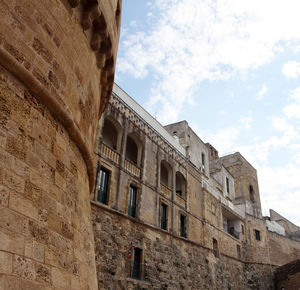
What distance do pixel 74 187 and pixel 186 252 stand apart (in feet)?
43.2

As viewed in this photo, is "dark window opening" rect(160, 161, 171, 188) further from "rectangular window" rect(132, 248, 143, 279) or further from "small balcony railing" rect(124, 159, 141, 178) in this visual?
"rectangular window" rect(132, 248, 143, 279)

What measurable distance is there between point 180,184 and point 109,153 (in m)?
7.00

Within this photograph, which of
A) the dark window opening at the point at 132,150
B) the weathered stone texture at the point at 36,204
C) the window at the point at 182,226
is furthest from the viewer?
the window at the point at 182,226

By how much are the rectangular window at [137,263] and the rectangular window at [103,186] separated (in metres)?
2.46

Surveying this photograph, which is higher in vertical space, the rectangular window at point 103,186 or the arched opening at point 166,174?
the arched opening at point 166,174

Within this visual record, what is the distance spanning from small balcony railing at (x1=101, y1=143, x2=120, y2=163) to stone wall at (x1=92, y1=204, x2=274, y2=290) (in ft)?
6.89

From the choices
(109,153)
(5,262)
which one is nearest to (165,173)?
(109,153)

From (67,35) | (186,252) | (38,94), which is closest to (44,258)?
→ (38,94)

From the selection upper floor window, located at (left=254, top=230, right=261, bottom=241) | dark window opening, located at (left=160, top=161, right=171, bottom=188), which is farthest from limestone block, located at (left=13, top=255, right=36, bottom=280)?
upper floor window, located at (left=254, top=230, right=261, bottom=241)

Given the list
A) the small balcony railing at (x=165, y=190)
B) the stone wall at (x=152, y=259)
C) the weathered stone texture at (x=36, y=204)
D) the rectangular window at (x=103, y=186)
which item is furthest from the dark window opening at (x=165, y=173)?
the weathered stone texture at (x=36, y=204)

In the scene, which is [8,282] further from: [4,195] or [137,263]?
[137,263]

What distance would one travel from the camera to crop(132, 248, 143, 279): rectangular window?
12.4 metres

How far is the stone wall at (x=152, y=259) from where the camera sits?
36.5 feet

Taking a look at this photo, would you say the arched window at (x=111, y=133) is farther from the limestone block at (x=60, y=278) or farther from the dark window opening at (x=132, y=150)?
the limestone block at (x=60, y=278)
